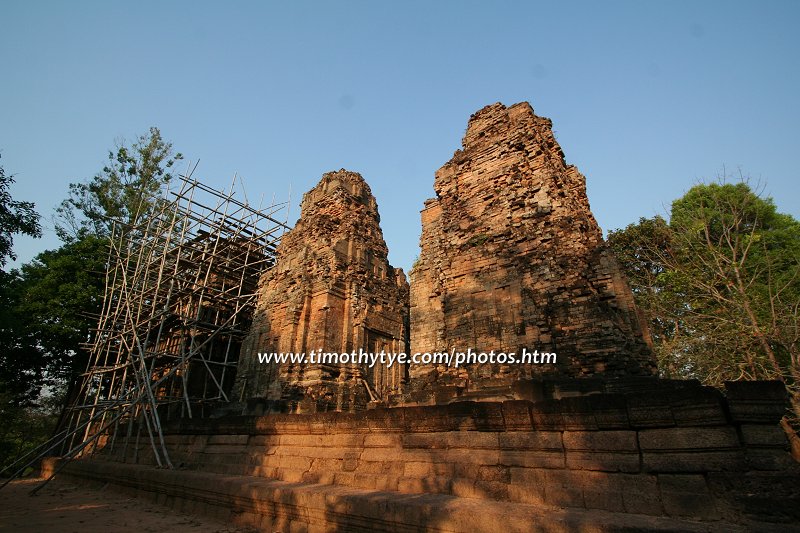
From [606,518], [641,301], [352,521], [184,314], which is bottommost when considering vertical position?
[352,521]

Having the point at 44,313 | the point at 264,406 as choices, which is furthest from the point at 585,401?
the point at 44,313

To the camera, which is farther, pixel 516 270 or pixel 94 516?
pixel 516 270

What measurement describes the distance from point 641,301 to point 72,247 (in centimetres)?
2504

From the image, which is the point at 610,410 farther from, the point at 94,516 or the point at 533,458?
the point at 94,516

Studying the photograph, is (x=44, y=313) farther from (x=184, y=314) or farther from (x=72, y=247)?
(x=184, y=314)

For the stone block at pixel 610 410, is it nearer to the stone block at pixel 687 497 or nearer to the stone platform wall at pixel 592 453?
the stone platform wall at pixel 592 453

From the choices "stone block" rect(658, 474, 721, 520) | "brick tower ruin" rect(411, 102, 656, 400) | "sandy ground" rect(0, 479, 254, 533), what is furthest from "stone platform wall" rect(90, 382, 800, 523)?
"brick tower ruin" rect(411, 102, 656, 400)

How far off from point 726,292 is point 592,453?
14707 millimetres

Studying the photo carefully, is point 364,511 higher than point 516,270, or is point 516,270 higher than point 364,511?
point 516,270

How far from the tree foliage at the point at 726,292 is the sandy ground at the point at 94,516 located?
39.8 feet

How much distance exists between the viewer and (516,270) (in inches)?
325

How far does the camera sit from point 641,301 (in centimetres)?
1567

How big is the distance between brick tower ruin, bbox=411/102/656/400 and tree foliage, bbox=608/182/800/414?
4859mm

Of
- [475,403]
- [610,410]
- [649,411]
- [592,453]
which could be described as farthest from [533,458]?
[649,411]
